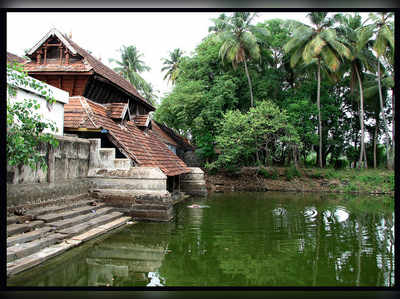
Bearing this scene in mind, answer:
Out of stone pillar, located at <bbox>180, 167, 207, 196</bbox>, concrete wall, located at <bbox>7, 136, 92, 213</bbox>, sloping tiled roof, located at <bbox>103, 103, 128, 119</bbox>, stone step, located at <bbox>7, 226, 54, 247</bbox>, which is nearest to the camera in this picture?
stone step, located at <bbox>7, 226, 54, 247</bbox>

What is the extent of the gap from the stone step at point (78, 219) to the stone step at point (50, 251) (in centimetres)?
40

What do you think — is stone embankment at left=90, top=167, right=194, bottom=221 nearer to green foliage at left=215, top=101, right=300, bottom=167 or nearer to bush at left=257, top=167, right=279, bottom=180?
green foliage at left=215, top=101, right=300, bottom=167

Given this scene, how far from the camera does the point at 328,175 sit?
69.7 ft

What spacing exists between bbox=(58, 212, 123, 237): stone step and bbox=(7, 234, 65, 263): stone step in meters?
0.28

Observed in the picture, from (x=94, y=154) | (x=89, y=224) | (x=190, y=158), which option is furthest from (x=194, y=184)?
(x=89, y=224)

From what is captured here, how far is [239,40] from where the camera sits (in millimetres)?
21281

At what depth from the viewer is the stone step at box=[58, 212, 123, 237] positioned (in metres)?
6.34

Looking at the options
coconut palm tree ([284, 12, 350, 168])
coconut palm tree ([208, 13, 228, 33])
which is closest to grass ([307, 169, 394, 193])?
coconut palm tree ([284, 12, 350, 168])

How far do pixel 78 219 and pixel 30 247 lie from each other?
6.63ft

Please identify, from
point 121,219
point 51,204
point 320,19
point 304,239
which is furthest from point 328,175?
point 51,204

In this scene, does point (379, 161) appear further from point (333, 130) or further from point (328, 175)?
point (328, 175)

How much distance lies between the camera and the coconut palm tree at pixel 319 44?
20.0m

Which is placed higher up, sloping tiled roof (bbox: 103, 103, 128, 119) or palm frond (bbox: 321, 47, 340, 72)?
palm frond (bbox: 321, 47, 340, 72)

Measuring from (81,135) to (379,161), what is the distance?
28.7 meters
